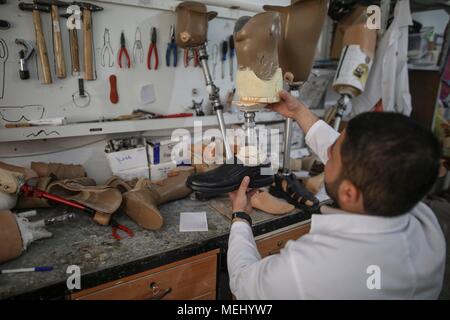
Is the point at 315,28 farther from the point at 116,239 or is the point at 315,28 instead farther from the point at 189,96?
the point at 116,239

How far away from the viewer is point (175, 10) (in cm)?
151

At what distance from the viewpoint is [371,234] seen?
664 mm

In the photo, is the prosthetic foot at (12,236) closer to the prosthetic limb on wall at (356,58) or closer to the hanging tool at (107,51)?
the hanging tool at (107,51)

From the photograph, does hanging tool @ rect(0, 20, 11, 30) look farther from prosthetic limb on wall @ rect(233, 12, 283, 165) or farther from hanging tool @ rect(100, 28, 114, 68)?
prosthetic limb on wall @ rect(233, 12, 283, 165)

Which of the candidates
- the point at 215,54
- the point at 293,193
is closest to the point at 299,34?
the point at 215,54

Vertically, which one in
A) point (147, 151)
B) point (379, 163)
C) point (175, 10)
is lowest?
point (147, 151)

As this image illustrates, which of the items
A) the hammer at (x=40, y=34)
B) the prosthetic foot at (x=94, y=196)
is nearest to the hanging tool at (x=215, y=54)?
the hammer at (x=40, y=34)

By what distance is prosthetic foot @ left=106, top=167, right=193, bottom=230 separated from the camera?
1110 millimetres

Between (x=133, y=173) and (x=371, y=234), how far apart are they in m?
1.13

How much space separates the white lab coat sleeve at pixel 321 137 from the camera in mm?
1160

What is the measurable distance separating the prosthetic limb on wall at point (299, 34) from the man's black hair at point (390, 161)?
0.73 meters

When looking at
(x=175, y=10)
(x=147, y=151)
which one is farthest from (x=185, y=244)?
(x=175, y=10)

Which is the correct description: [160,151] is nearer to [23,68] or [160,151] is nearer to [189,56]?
[189,56]
